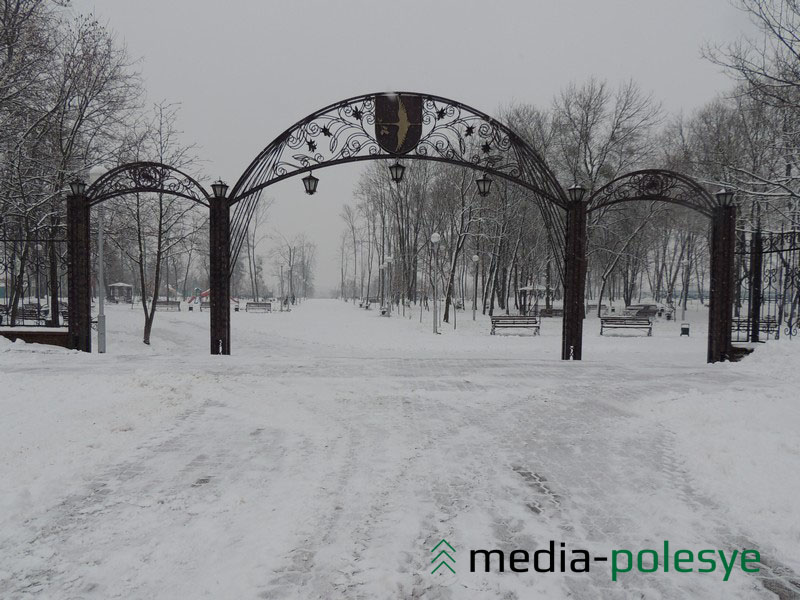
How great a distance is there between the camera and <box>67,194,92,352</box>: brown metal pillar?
433 inches

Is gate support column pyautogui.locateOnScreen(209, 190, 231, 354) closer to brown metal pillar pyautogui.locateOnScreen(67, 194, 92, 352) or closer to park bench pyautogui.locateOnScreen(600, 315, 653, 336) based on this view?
brown metal pillar pyautogui.locateOnScreen(67, 194, 92, 352)

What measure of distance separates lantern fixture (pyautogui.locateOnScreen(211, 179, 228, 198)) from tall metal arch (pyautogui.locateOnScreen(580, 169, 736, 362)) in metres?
8.69

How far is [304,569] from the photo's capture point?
9.82ft

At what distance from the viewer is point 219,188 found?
11047 millimetres

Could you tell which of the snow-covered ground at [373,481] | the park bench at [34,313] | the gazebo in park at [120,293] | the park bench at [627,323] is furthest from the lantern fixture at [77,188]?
the gazebo in park at [120,293]

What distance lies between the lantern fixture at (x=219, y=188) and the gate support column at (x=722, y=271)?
463 inches

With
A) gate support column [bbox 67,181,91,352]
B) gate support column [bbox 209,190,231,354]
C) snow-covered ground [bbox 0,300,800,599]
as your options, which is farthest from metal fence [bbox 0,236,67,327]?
snow-covered ground [bbox 0,300,800,599]

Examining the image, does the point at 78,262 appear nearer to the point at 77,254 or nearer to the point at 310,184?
the point at 77,254

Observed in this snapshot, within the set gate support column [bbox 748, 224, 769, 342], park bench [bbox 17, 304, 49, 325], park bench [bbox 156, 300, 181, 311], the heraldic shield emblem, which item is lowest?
park bench [bbox 156, 300, 181, 311]

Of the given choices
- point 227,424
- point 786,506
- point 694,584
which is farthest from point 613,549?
point 227,424

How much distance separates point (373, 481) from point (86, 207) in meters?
10.8

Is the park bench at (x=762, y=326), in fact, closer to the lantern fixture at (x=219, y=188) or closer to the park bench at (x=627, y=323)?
the park bench at (x=627, y=323)

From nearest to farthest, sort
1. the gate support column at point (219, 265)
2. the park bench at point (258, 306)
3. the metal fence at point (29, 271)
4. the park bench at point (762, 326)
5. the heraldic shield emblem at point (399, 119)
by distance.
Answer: the heraldic shield emblem at point (399, 119) → the gate support column at point (219, 265) → the park bench at point (762, 326) → the metal fence at point (29, 271) → the park bench at point (258, 306)

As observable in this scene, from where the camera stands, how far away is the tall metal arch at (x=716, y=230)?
Result: 1075cm
